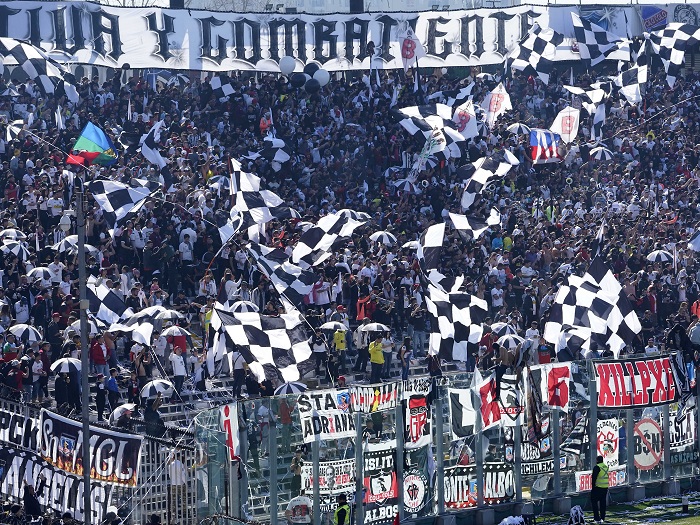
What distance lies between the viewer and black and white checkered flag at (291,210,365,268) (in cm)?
3494

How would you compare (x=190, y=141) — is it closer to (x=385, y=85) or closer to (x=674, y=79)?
(x=385, y=85)

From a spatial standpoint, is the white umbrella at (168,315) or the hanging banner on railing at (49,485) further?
the white umbrella at (168,315)

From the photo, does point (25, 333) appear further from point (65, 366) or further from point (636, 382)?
point (636, 382)

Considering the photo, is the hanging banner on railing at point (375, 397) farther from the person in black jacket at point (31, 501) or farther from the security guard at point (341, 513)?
the person in black jacket at point (31, 501)

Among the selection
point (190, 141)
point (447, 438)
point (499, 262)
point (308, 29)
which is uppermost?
point (308, 29)

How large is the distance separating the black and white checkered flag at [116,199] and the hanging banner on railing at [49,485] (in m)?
12.0

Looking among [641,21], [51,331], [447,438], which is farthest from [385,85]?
[447,438]

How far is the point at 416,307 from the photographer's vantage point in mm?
34562

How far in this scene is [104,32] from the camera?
50.2 m

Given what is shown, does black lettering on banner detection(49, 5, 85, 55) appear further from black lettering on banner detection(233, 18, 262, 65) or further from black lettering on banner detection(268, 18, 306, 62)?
black lettering on banner detection(268, 18, 306, 62)

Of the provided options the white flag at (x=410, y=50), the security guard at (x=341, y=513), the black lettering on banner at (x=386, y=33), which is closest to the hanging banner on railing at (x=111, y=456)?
the security guard at (x=341, y=513)

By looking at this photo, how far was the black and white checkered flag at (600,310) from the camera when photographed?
30.8 m

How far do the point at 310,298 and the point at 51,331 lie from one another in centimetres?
617

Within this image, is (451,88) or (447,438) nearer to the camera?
(447,438)
